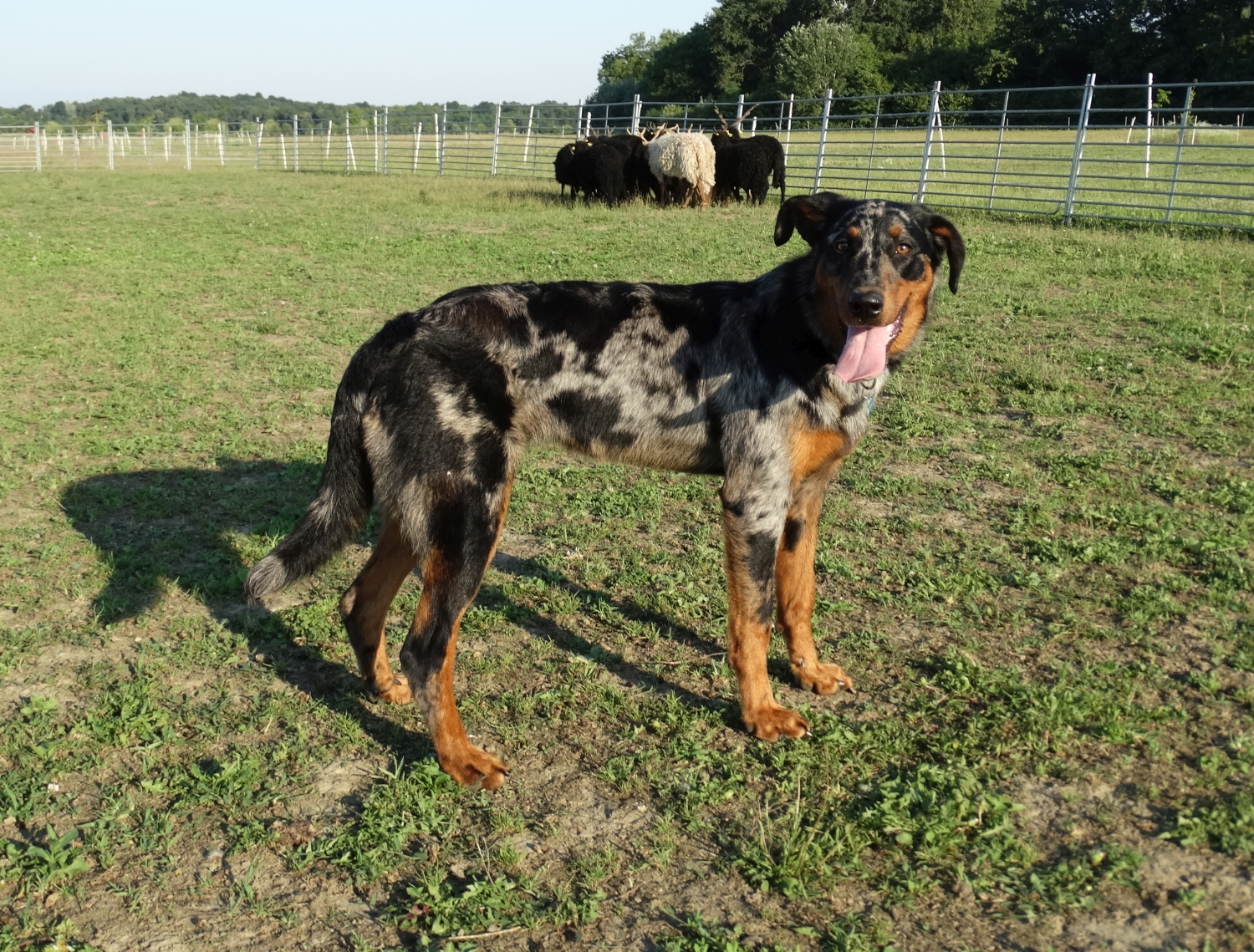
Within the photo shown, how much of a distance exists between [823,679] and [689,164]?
1781 centimetres

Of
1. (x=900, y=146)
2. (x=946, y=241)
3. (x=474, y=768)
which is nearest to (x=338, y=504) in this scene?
(x=474, y=768)

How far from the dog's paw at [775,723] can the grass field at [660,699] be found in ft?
0.19

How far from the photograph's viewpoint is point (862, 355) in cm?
369

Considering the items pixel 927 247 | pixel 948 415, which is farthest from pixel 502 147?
pixel 927 247

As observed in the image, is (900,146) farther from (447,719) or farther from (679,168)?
(447,719)

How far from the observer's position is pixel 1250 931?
8.51ft

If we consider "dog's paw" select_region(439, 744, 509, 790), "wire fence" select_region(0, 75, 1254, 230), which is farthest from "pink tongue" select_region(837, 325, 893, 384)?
"wire fence" select_region(0, 75, 1254, 230)

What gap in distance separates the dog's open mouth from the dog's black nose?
0.39ft

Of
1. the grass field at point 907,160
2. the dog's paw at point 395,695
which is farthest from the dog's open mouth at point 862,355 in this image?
the grass field at point 907,160

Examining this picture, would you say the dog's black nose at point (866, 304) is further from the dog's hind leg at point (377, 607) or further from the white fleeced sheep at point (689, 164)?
the white fleeced sheep at point (689, 164)

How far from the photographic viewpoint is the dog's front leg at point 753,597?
3.72 meters

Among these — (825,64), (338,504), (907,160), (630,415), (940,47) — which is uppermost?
(940,47)

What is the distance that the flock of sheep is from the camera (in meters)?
20.4

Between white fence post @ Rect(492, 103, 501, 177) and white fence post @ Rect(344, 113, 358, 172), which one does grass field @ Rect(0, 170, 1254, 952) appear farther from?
white fence post @ Rect(344, 113, 358, 172)
